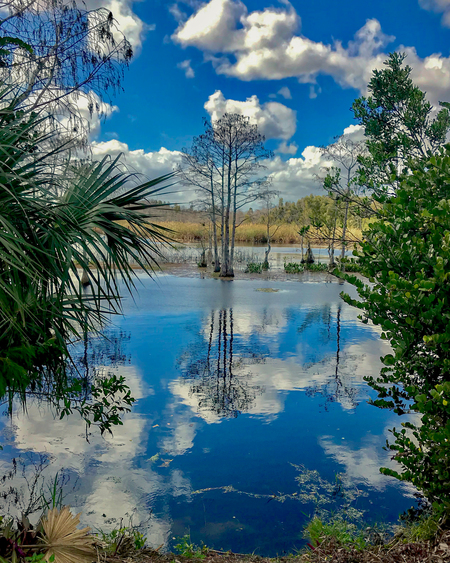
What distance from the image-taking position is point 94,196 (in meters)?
3.99

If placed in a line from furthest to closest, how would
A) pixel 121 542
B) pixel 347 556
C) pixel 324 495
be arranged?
pixel 324 495, pixel 121 542, pixel 347 556

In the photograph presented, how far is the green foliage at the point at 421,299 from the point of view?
3.05 meters

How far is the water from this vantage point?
13.8 ft

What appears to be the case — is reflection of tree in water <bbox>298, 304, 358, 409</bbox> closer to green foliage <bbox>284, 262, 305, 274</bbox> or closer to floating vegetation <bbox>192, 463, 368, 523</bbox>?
floating vegetation <bbox>192, 463, 368, 523</bbox>

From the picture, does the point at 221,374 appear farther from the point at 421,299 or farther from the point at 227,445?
the point at 421,299

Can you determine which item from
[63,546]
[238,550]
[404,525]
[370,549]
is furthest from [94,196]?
[404,525]

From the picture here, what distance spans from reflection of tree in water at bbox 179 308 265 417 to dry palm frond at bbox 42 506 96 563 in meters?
3.82

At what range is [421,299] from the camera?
3.05 m

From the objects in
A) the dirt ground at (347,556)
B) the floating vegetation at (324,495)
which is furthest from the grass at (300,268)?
the dirt ground at (347,556)

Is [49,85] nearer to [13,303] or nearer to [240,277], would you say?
[13,303]

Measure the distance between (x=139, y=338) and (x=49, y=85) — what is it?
250 inches

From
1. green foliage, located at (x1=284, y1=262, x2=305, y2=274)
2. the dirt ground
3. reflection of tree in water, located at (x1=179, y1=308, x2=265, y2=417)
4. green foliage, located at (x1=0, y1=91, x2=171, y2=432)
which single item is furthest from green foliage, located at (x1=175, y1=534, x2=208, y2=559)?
green foliage, located at (x1=284, y1=262, x2=305, y2=274)

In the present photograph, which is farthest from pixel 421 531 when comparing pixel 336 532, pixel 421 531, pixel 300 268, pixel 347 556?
pixel 300 268

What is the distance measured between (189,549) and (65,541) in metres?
1.09
